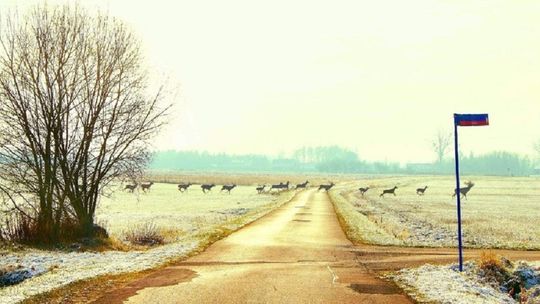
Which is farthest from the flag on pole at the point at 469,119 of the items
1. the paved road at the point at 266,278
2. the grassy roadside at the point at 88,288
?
the grassy roadside at the point at 88,288

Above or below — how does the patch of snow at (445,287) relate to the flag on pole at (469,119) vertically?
below

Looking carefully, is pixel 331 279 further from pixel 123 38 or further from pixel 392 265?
pixel 123 38

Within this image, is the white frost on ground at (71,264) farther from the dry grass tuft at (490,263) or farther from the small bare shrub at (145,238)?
the dry grass tuft at (490,263)

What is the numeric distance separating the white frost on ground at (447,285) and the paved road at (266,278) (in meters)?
0.56

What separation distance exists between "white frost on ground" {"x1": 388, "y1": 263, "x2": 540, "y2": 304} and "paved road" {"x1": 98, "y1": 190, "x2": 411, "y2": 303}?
56 cm

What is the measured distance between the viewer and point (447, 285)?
510 inches

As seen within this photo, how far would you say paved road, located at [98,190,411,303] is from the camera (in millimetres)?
11945

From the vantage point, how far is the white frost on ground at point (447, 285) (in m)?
11.8

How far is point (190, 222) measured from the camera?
36.9m

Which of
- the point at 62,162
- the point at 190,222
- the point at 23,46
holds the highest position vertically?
the point at 23,46

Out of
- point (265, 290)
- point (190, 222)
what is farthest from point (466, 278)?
point (190, 222)

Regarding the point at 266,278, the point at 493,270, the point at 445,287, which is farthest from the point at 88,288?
the point at 493,270

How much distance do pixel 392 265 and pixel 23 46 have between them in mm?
18709

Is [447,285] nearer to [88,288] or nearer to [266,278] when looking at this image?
[266,278]
